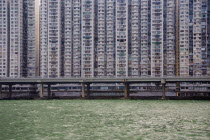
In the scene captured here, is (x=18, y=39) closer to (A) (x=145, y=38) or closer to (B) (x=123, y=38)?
(B) (x=123, y=38)

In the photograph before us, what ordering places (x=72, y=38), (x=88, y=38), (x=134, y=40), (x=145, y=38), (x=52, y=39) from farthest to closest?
(x=72, y=38) → (x=52, y=39) → (x=88, y=38) → (x=134, y=40) → (x=145, y=38)

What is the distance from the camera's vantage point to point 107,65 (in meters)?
137

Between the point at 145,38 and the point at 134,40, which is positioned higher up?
the point at 145,38

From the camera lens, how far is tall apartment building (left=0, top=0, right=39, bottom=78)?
142m

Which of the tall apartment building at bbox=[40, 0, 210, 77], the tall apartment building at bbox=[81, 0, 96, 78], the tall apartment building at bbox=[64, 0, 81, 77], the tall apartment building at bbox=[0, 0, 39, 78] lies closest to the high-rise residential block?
the tall apartment building at bbox=[0, 0, 39, 78]

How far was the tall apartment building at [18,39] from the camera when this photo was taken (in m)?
142

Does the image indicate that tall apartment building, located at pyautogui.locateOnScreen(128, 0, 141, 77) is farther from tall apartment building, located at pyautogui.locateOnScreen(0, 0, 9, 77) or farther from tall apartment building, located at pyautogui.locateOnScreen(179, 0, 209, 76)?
tall apartment building, located at pyautogui.locateOnScreen(0, 0, 9, 77)

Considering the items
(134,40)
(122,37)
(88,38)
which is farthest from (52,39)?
(134,40)

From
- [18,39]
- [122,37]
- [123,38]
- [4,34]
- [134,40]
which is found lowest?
[134,40]

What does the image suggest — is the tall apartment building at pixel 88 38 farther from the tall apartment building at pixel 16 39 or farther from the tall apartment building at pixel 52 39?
the tall apartment building at pixel 16 39

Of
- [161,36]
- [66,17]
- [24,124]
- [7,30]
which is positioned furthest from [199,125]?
[7,30]

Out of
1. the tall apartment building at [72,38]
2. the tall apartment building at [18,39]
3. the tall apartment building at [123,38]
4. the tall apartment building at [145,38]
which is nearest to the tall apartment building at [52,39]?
the tall apartment building at [123,38]

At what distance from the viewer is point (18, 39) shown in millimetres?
144125

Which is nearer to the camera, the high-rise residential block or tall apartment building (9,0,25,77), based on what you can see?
tall apartment building (9,0,25,77)
